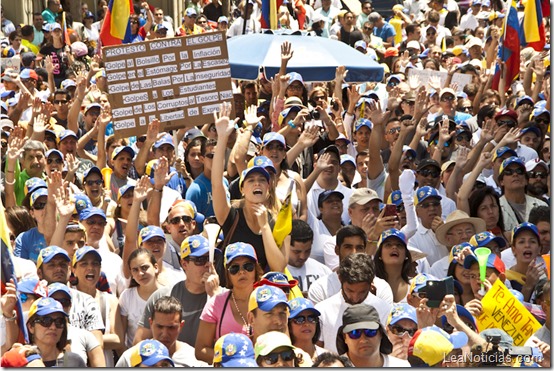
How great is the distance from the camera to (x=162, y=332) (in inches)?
305

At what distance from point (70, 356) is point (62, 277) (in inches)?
39.7

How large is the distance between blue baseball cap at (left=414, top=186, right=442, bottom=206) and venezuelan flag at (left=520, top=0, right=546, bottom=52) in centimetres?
632

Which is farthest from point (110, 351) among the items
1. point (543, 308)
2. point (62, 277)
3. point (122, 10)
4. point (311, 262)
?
point (122, 10)

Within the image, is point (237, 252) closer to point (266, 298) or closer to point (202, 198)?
point (266, 298)

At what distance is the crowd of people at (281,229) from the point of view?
7.45 metres

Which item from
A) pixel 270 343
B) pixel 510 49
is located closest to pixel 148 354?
pixel 270 343

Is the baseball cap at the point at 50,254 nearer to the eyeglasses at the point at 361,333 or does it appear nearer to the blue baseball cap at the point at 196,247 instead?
the blue baseball cap at the point at 196,247

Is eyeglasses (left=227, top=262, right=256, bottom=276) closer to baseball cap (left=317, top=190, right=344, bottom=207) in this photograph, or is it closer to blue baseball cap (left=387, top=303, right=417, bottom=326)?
blue baseball cap (left=387, top=303, right=417, bottom=326)

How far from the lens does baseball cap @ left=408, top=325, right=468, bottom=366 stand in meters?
6.88

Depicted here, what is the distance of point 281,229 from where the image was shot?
8570mm

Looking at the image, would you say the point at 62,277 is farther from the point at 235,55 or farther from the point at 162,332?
the point at 235,55

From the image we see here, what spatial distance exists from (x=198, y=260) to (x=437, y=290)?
1.56 meters

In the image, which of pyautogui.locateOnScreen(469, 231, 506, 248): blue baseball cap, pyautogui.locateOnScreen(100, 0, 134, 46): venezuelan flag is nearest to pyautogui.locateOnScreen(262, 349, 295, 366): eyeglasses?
pyautogui.locateOnScreen(469, 231, 506, 248): blue baseball cap

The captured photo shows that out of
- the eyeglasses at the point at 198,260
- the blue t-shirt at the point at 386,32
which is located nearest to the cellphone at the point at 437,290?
the eyeglasses at the point at 198,260
